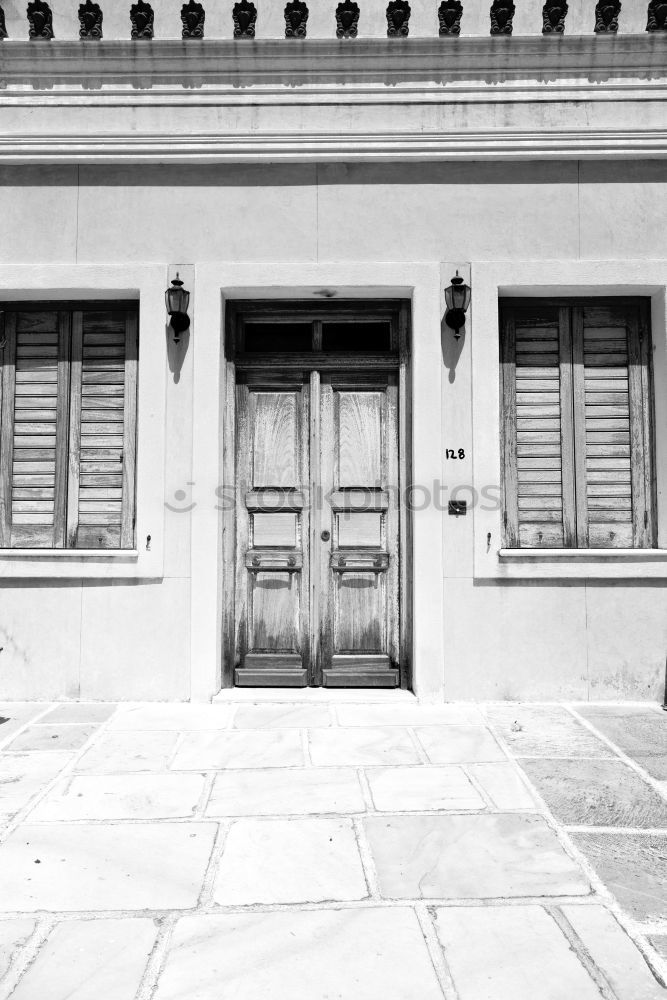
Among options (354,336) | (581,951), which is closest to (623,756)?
(581,951)

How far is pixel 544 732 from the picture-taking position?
4402mm

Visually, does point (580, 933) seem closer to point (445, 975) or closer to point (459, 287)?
point (445, 975)

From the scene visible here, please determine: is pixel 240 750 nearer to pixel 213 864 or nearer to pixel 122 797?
pixel 122 797

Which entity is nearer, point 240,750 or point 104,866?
point 104,866

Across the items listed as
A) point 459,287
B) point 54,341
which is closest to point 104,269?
point 54,341

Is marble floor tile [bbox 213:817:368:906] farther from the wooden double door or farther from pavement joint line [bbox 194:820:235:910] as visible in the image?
the wooden double door

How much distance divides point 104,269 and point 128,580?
2.43 m

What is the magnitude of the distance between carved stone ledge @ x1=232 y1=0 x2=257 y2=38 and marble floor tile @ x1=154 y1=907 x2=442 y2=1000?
5784 millimetres

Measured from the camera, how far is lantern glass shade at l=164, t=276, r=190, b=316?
5.15 metres

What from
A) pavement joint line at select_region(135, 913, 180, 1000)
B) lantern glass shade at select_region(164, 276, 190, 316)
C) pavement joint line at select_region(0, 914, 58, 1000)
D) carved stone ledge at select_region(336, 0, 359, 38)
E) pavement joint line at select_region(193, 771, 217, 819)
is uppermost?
carved stone ledge at select_region(336, 0, 359, 38)

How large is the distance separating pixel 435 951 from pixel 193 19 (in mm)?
6078

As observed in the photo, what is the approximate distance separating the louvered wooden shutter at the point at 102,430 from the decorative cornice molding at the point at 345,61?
189cm

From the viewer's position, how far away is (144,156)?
533 cm

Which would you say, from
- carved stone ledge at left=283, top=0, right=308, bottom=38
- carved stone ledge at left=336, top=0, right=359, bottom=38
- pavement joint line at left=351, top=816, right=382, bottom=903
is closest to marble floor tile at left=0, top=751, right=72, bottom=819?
pavement joint line at left=351, top=816, right=382, bottom=903
